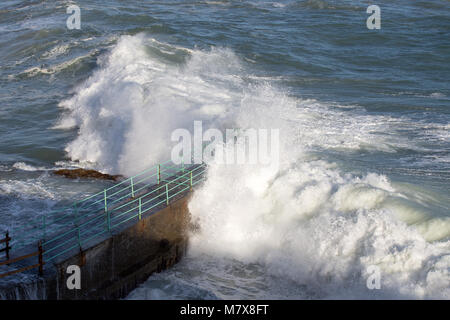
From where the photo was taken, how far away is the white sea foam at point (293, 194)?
27.6ft

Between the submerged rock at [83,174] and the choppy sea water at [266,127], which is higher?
the choppy sea water at [266,127]

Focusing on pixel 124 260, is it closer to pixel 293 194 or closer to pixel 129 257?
pixel 129 257

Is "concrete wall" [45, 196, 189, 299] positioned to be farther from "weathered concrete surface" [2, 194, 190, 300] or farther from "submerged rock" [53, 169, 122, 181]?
"submerged rock" [53, 169, 122, 181]

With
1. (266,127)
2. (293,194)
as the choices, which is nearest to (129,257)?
(293,194)

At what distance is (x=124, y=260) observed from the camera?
8578 millimetres

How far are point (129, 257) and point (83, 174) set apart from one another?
4.57 metres

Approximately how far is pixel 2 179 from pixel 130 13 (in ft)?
71.4

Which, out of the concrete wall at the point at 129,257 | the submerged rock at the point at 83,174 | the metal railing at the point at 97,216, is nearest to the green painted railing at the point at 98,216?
the metal railing at the point at 97,216

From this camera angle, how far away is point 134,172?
12930mm

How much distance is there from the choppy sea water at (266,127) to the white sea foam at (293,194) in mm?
33

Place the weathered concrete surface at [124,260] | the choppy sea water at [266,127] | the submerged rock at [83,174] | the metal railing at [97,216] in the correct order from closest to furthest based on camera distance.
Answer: the weathered concrete surface at [124,260] < the metal railing at [97,216] < the choppy sea water at [266,127] < the submerged rock at [83,174]

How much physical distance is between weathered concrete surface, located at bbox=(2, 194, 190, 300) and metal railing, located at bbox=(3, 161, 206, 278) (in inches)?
8.4

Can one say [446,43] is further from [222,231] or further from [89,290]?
[89,290]

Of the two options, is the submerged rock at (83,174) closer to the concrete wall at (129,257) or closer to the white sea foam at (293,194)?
the white sea foam at (293,194)
